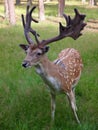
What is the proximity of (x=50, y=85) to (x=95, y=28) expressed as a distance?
45.9 ft

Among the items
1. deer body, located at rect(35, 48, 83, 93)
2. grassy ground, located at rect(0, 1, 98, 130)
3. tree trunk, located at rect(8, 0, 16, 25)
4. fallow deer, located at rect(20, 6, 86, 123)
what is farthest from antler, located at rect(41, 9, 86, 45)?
tree trunk, located at rect(8, 0, 16, 25)

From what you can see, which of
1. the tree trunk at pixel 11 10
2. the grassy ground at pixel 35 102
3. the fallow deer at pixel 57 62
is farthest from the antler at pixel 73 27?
the tree trunk at pixel 11 10

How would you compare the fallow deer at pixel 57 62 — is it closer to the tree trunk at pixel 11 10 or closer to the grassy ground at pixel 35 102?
the grassy ground at pixel 35 102

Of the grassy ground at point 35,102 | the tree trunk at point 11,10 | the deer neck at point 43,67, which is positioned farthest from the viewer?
the tree trunk at point 11,10

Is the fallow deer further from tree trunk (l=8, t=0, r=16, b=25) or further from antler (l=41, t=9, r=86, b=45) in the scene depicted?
tree trunk (l=8, t=0, r=16, b=25)

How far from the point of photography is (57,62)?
19.6 ft

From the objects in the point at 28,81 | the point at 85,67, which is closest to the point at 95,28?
the point at 85,67

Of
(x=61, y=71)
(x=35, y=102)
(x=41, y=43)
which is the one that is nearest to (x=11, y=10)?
(x=35, y=102)

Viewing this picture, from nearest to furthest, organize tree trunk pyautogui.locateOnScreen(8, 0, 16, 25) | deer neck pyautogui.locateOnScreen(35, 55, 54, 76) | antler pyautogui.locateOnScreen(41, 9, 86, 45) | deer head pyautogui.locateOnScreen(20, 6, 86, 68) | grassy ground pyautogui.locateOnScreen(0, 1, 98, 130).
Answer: deer head pyautogui.locateOnScreen(20, 6, 86, 68), deer neck pyautogui.locateOnScreen(35, 55, 54, 76), antler pyautogui.locateOnScreen(41, 9, 86, 45), grassy ground pyautogui.locateOnScreen(0, 1, 98, 130), tree trunk pyautogui.locateOnScreen(8, 0, 16, 25)

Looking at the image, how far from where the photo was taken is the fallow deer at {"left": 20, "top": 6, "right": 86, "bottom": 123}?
5035 millimetres

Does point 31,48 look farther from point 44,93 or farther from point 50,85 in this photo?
point 44,93

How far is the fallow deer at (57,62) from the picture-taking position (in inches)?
198

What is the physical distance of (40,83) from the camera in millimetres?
7449

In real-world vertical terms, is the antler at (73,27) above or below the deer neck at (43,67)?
above
